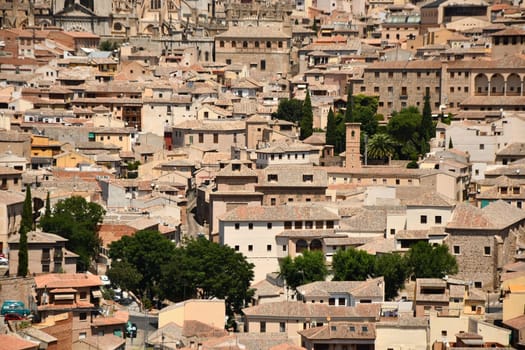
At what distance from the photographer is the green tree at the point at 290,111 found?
320 feet

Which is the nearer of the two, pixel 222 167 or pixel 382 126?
pixel 222 167

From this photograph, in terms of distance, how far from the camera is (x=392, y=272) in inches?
2527

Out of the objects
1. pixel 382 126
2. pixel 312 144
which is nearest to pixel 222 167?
pixel 312 144

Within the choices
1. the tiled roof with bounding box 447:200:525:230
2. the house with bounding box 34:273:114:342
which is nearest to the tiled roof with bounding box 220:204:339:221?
the tiled roof with bounding box 447:200:525:230

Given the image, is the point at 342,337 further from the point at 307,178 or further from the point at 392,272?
the point at 307,178

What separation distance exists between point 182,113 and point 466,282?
38667 mm

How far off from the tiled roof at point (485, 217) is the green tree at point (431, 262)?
1.32m

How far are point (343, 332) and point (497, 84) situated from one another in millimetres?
42872

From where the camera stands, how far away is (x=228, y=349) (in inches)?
2122

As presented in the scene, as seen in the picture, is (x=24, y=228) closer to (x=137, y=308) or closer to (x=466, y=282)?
(x=137, y=308)

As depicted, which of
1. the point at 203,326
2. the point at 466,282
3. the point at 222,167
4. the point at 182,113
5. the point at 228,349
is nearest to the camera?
the point at 228,349

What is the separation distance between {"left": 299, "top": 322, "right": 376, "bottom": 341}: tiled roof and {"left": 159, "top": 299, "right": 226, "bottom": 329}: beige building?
12.3 feet

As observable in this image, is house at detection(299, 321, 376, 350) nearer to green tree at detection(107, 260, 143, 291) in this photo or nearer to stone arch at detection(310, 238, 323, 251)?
green tree at detection(107, 260, 143, 291)

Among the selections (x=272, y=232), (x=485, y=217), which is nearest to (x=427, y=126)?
(x=272, y=232)
